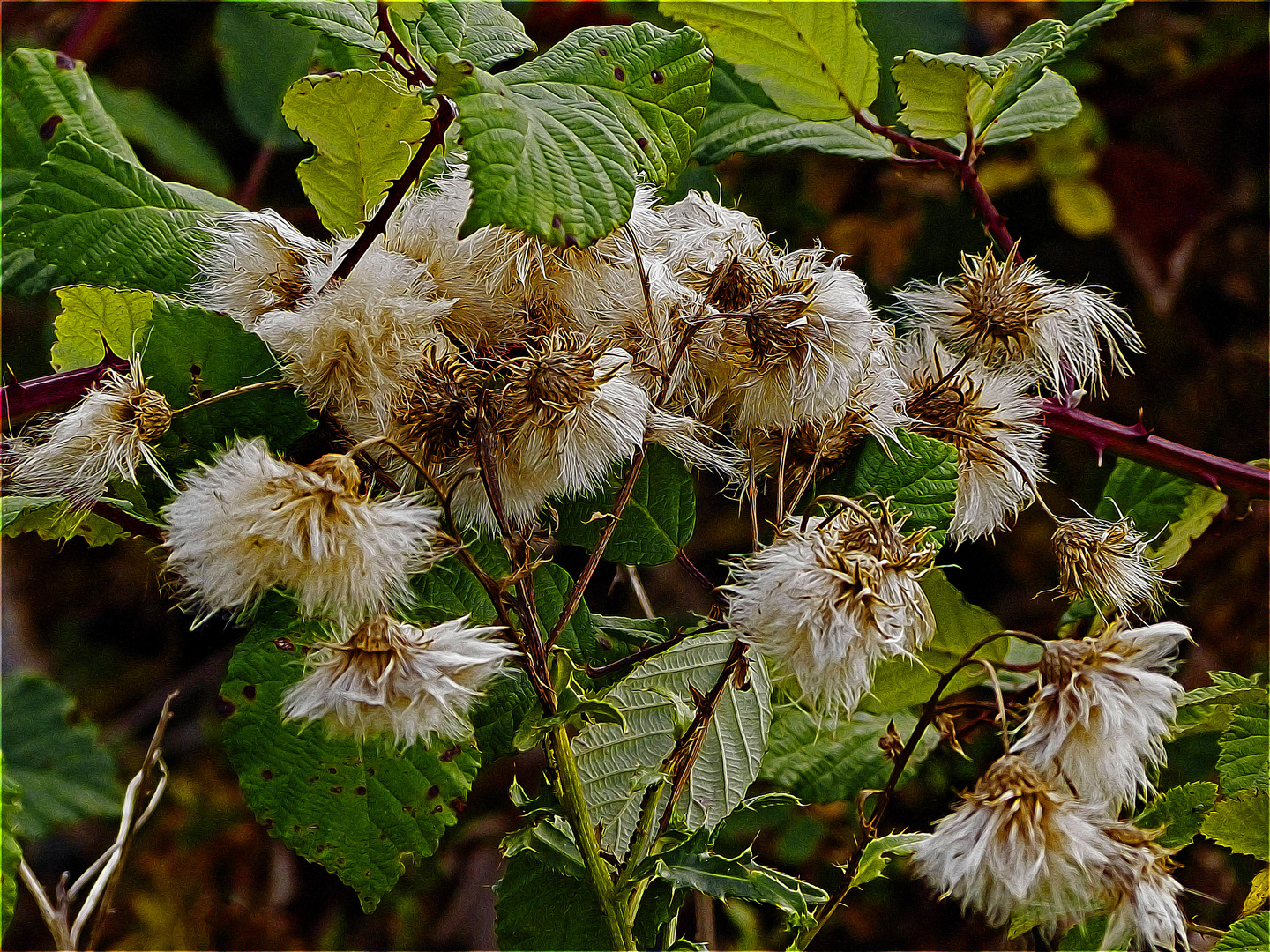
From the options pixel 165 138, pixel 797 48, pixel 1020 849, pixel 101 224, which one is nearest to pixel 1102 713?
pixel 1020 849

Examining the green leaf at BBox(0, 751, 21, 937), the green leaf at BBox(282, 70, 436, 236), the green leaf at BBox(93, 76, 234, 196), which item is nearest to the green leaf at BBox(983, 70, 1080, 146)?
the green leaf at BBox(282, 70, 436, 236)

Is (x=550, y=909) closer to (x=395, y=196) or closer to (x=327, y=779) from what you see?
(x=327, y=779)

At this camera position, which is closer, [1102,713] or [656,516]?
[1102,713]

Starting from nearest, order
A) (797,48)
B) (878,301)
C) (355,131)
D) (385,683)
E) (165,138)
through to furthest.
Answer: (385,683) → (355,131) → (797,48) → (878,301) → (165,138)

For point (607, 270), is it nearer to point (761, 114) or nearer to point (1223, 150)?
point (761, 114)

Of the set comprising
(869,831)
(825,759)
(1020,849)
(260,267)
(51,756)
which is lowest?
(51,756)

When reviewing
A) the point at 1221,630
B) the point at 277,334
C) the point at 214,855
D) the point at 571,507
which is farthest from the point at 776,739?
the point at 214,855

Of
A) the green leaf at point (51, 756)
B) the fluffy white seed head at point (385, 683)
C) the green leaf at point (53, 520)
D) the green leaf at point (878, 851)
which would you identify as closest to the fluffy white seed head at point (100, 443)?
the green leaf at point (53, 520)
